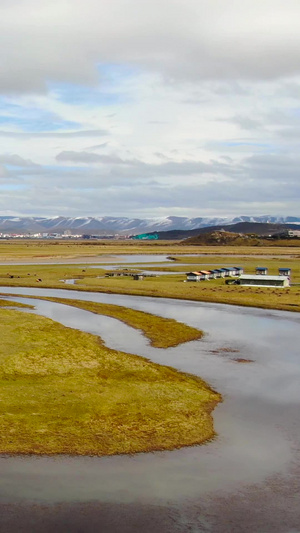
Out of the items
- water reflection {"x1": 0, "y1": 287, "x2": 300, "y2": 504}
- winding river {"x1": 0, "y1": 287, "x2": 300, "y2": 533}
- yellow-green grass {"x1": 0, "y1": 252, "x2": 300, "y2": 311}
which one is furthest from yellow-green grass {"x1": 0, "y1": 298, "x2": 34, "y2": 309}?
winding river {"x1": 0, "y1": 287, "x2": 300, "y2": 533}

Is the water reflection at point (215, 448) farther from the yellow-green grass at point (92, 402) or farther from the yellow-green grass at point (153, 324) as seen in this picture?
the yellow-green grass at point (153, 324)

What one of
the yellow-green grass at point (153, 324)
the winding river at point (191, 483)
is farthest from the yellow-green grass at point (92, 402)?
the yellow-green grass at point (153, 324)

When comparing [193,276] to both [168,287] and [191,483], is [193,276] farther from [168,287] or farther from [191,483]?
[191,483]

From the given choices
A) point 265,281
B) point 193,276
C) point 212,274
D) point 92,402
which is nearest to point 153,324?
point 92,402

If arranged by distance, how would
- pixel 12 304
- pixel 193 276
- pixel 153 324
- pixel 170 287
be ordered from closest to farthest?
pixel 153 324
pixel 12 304
pixel 170 287
pixel 193 276

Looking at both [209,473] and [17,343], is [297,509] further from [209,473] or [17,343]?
[17,343]

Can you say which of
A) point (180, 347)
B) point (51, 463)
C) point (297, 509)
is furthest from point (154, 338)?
point (297, 509)
